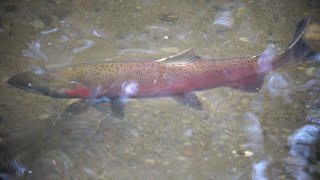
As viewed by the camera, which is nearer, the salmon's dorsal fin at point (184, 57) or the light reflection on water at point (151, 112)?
the light reflection on water at point (151, 112)

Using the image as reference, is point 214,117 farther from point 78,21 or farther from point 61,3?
point 61,3

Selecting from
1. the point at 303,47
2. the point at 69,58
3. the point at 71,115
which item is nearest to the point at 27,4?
the point at 69,58

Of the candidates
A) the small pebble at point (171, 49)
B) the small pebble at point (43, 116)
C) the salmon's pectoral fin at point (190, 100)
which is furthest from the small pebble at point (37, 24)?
the salmon's pectoral fin at point (190, 100)

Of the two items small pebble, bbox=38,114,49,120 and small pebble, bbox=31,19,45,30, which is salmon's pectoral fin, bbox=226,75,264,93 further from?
small pebble, bbox=31,19,45,30

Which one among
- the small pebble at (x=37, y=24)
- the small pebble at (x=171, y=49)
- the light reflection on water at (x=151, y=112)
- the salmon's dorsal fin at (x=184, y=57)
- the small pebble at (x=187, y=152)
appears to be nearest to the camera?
the light reflection on water at (x=151, y=112)

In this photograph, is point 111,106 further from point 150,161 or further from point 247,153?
point 247,153

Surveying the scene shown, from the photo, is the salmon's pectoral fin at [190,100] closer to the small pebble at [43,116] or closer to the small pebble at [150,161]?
the small pebble at [150,161]

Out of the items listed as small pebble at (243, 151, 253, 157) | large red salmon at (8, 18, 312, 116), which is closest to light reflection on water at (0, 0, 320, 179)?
small pebble at (243, 151, 253, 157)
